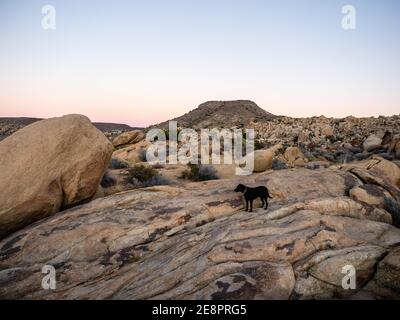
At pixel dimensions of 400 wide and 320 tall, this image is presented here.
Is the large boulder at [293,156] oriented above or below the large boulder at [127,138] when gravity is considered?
below

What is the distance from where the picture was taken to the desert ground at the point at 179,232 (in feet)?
18.2

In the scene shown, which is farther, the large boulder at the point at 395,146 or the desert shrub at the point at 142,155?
the large boulder at the point at 395,146

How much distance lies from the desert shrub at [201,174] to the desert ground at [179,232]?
3876mm

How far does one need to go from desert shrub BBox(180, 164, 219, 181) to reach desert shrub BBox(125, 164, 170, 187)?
1839mm

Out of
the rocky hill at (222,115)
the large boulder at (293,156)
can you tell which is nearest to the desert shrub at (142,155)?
the large boulder at (293,156)

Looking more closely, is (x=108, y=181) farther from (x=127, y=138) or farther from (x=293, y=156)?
(x=127, y=138)

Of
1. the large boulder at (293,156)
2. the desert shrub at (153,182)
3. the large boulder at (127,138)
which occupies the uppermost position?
the large boulder at (127,138)

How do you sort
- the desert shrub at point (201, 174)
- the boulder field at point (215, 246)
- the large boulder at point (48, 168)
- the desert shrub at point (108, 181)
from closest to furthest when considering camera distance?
the boulder field at point (215, 246), the large boulder at point (48, 168), the desert shrub at point (108, 181), the desert shrub at point (201, 174)

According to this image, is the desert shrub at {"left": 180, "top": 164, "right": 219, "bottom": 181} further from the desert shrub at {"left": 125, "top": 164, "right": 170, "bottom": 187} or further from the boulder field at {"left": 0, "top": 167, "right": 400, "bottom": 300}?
the boulder field at {"left": 0, "top": 167, "right": 400, "bottom": 300}

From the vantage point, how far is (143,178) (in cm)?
1388

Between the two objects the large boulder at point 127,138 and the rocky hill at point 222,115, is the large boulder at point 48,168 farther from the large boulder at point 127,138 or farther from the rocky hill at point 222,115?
the rocky hill at point 222,115

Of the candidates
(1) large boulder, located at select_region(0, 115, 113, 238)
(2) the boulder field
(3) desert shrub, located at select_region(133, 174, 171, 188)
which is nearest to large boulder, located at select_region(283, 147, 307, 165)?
(3) desert shrub, located at select_region(133, 174, 171, 188)

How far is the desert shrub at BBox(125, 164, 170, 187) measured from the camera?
13.1 metres

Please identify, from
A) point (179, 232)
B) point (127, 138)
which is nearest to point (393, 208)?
point (179, 232)
